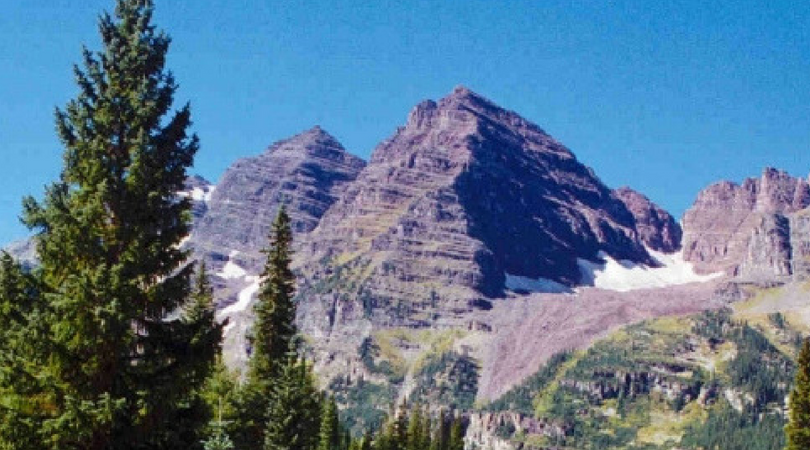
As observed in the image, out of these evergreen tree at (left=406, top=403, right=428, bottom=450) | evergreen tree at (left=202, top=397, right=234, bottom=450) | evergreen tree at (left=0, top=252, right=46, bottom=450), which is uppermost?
evergreen tree at (left=406, top=403, right=428, bottom=450)

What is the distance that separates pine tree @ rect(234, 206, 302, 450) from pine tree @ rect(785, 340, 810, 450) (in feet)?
119

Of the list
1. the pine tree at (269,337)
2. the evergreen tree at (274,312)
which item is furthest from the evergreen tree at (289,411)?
the evergreen tree at (274,312)

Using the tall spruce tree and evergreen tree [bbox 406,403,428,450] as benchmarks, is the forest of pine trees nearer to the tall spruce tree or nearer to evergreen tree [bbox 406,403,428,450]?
the tall spruce tree

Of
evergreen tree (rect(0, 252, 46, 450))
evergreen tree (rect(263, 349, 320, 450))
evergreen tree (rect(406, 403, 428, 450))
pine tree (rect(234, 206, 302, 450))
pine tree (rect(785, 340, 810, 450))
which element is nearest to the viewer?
evergreen tree (rect(0, 252, 46, 450))

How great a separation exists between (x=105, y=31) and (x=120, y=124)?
113 inches

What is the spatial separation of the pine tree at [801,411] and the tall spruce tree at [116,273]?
167 ft

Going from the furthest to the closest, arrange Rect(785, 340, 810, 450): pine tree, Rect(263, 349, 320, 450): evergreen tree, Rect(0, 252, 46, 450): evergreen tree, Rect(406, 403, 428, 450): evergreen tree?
1. Rect(406, 403, 428, 450): evergreen tree
2. Rect(785, 340, 810, 450): pine tree
3. Rect(263, 349, 320, 450): evergreen tree
4. Rect(0, 252, 46, 450): evergreen tree

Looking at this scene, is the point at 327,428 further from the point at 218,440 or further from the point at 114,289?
the point at 114,289

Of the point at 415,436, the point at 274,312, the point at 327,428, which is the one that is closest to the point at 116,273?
the point at 274,312

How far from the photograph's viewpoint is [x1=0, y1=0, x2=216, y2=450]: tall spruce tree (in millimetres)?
22016

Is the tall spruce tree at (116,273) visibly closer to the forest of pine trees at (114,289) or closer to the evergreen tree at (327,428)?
the forest of pine trees at (114,289)

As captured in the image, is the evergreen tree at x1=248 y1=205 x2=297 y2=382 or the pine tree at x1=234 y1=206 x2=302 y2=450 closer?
the pine tree at x1=234 y1=206 x2=302 y2=450

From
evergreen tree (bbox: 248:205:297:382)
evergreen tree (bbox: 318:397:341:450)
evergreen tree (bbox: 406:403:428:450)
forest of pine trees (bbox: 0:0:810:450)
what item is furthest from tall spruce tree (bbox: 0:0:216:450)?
evergreen tree (bbox: 406:403:428:450)

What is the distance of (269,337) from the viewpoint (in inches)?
1932
